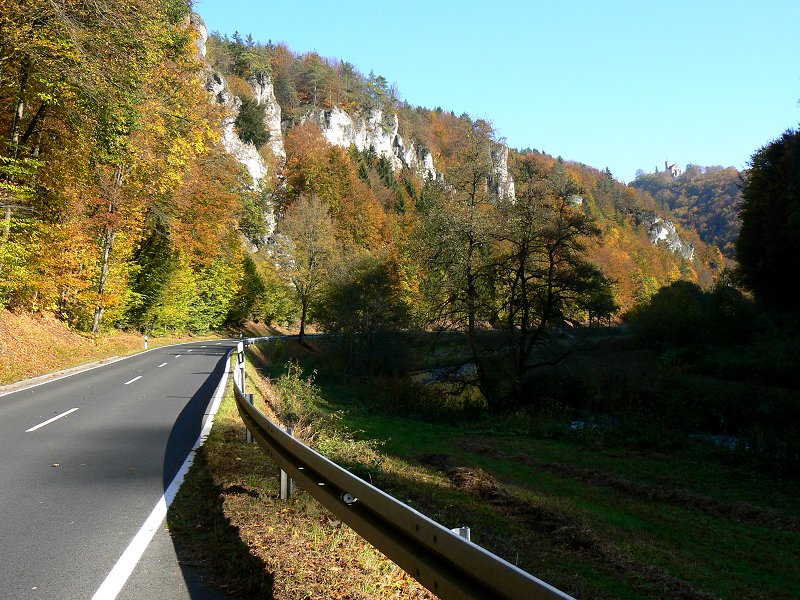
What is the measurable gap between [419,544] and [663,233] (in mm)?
175170

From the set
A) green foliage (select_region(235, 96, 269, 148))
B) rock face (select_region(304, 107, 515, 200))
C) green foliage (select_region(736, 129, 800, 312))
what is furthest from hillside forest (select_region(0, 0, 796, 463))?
rock face (select_region(304, 107, 515, 200))

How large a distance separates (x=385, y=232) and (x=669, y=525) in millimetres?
72362

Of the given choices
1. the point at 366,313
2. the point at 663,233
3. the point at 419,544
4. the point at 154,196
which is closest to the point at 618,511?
the point at 419,544

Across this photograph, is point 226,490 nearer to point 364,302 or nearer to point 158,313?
point 364,302

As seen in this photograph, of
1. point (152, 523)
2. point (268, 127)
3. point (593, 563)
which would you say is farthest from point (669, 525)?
point (268, 127)

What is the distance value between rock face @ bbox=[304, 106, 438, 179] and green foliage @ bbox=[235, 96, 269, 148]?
3042 cm

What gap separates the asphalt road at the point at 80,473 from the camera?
432cm

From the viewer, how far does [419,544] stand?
2.99m

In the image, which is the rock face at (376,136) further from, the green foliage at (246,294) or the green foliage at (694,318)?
the green foliage at (694,318)

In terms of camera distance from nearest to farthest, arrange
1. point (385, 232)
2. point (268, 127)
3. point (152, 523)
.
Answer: point (152, 523) → point (385, 232) → point (268, 127)

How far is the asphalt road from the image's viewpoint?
170 inches

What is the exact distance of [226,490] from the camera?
610 cm

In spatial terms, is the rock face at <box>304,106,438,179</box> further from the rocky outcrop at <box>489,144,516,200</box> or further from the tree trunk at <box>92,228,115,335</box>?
the tree trunk at <box>92,228,115,335</box>

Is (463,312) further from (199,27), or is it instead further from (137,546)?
(199,27)
